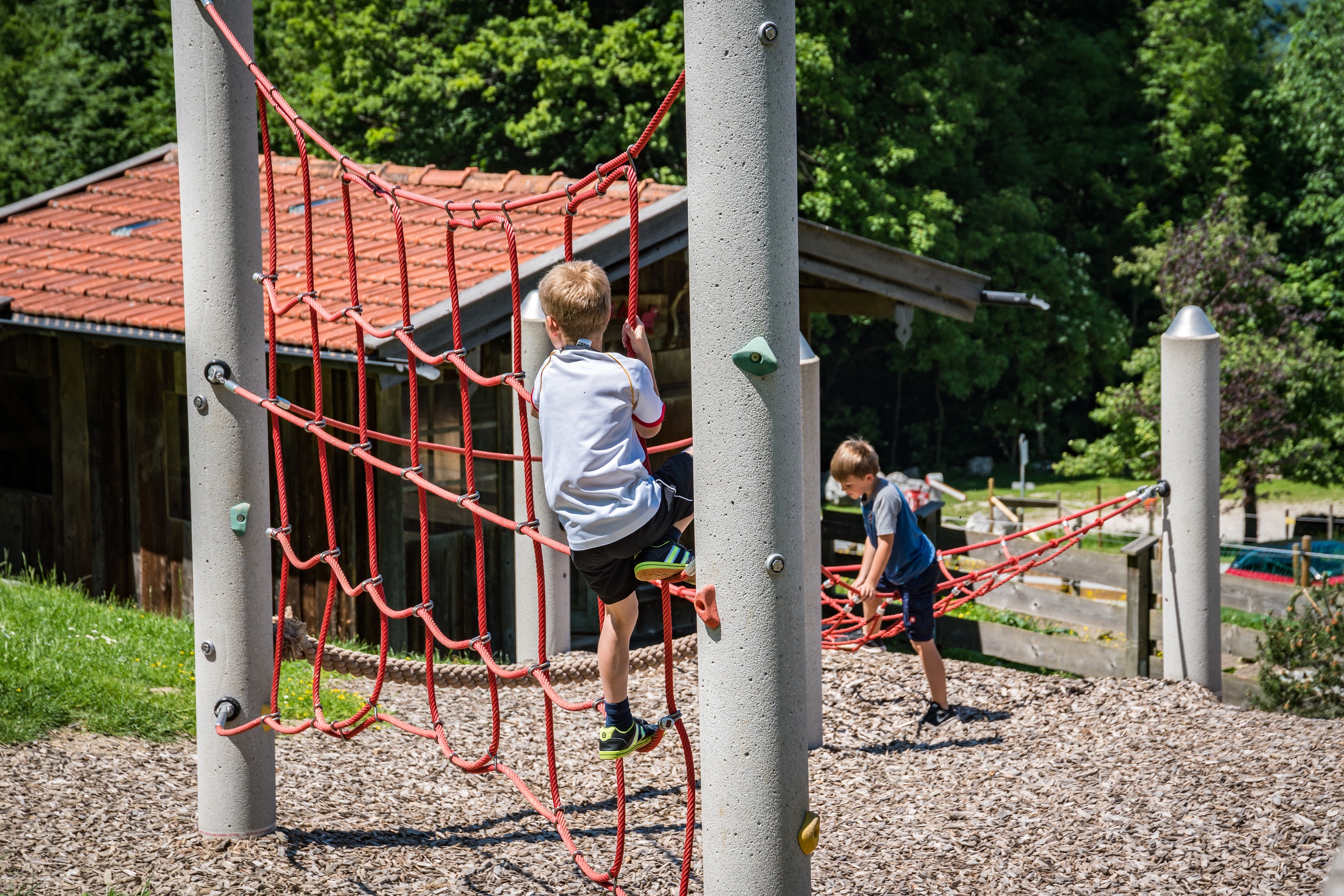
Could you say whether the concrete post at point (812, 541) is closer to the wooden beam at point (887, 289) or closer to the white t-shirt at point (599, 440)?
the white t-shirt at point (599, 440)

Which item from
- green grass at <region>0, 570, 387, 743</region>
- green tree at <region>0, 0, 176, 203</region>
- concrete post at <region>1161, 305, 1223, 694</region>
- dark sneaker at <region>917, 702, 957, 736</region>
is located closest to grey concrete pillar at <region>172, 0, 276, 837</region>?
green grass at <region>0, 570, 387, 743</region>

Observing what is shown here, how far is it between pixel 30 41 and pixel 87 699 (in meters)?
27.1

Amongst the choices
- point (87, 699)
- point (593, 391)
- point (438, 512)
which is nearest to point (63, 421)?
point (438, 512)

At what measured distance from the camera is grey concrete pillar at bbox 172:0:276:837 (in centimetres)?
429

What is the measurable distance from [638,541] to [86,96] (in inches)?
1023

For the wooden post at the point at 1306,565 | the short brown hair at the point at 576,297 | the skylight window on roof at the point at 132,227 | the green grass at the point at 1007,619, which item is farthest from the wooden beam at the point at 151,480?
the wooden post at the point at 1306,565

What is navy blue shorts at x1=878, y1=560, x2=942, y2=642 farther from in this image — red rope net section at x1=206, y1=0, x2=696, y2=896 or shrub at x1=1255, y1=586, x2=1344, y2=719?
red rope net section at x1=206, y1=0, x2=696, y2=896

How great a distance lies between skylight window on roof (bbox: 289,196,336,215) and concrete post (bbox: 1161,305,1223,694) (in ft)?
21.1

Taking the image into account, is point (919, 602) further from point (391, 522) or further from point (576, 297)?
point (391, 522)

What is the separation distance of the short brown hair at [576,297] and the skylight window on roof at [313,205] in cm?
699

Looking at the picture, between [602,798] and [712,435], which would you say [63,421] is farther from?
[712,435]

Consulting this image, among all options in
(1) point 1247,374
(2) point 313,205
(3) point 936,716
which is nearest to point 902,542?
(3) point 936,716

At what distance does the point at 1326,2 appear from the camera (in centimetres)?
2686

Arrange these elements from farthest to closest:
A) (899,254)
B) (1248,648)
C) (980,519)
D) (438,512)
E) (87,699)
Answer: (980,519) → (899,254) → (438,512) → (1248,648) → (87,699)
